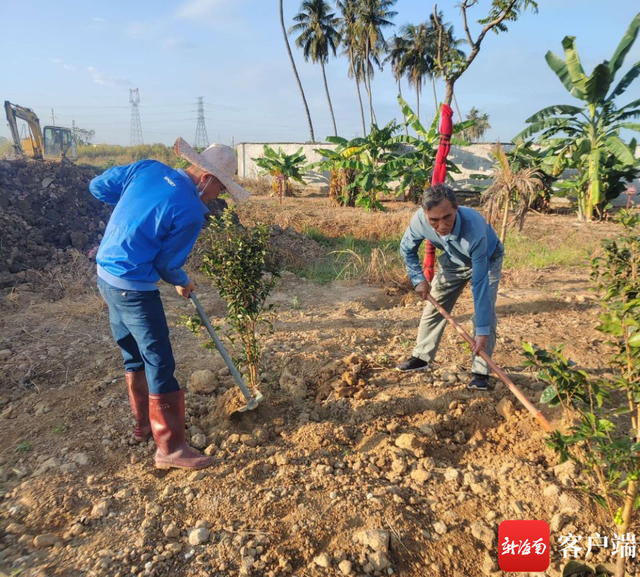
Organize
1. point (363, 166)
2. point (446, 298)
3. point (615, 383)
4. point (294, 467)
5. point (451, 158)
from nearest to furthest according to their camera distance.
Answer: point (615, 383), point (294, 467), point (446, 298), point (363, 166), point (451, 158)

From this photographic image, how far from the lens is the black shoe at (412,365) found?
12.1ft

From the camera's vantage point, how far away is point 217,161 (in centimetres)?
260

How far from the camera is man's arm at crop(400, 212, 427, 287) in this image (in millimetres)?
3355

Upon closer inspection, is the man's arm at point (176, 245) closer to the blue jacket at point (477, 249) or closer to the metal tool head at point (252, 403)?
the metal tool head at point (252, 403)

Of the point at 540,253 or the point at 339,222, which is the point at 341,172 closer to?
the point at 339,222

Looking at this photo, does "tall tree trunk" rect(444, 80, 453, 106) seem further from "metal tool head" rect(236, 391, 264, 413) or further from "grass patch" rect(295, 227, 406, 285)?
"metal tool head" rect(236, 391, 264, 413)

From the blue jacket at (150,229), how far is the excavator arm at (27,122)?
14.4 metres

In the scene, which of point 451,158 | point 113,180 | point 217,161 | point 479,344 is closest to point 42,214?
point 113,180

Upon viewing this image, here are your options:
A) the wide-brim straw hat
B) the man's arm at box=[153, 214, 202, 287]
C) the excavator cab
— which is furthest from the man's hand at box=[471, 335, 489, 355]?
the excavator cab

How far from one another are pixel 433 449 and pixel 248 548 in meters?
1.33

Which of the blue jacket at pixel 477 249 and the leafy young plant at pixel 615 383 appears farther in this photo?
the blue jacket at pixel 477 249

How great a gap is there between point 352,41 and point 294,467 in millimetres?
29683

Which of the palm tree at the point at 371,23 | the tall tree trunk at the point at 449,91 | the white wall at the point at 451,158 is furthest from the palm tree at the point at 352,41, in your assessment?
the tall tree trunk at the point at 449,91

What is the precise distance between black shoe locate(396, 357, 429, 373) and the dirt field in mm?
88
